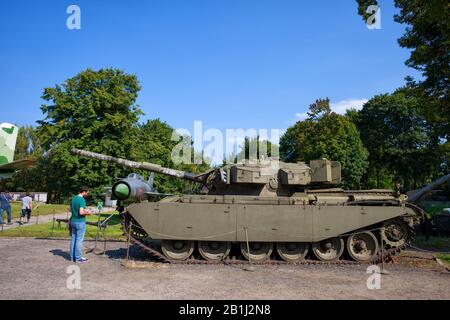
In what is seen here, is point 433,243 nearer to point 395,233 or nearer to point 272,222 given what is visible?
point 395,233

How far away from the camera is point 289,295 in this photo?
7438 mm

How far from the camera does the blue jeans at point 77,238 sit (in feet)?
34.0

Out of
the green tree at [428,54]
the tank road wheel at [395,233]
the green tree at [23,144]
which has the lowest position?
the tank road wheel at [395,233]

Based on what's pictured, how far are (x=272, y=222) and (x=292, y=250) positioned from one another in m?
1.23

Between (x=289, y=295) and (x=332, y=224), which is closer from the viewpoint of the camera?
(x=289, y=295)

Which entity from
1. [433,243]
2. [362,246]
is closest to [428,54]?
[433,243]

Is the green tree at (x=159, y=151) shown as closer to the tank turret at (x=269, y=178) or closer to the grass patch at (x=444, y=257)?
the tank turret at (x=269, y=178)

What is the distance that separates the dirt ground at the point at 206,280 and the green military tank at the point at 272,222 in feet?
2.43

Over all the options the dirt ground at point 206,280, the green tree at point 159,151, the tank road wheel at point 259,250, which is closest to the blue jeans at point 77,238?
the dirt ground at point 206,280

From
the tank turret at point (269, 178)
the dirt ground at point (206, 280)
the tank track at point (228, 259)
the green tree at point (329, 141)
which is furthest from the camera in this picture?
the green tree at point (329, 141)

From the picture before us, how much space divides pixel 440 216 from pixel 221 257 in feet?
41.6

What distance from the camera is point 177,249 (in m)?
11.3
